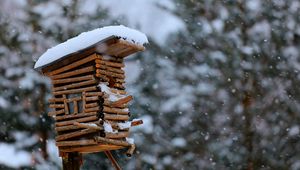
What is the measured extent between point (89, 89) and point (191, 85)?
6813 mm

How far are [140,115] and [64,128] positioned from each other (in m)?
6.72

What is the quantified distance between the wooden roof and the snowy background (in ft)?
19.5

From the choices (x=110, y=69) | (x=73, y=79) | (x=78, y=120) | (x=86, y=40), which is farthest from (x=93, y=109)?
(x=86, y=40)

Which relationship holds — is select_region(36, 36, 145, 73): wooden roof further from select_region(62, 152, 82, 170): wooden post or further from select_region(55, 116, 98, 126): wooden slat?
select_region(62, 152, 82, 170): wooden post

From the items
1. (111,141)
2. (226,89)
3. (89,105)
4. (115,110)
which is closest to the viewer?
(111,141)

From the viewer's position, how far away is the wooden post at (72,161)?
5426 mm

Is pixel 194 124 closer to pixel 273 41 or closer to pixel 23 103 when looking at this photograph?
pixel 273 41

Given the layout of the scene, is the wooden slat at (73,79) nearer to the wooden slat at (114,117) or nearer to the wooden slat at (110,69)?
the wooden slat at (110,69)

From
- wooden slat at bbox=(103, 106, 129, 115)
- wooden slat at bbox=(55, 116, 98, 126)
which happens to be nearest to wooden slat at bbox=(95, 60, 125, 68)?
wooden slat at bbox=(103, 106, 129, 115)

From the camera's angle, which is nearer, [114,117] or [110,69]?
[114,117]

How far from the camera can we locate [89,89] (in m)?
5.43

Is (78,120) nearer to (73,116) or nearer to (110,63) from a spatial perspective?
(73,116)

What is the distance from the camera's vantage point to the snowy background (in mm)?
11102

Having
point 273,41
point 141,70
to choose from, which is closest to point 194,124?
point 141,70
